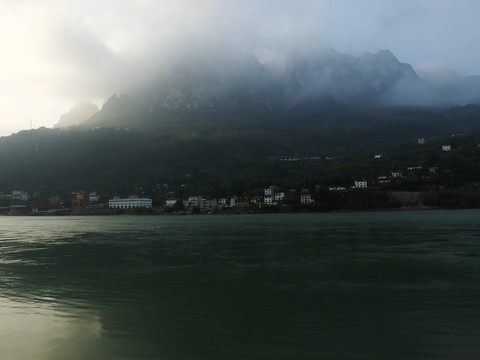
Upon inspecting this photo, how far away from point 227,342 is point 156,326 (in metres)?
2.05

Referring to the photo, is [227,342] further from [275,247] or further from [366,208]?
[366,208]

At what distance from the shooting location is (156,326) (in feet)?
31.1

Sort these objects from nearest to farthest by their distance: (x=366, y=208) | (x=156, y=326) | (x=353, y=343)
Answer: (x=353, y=343) → (x=156, y=326) → (x=366, y=208)

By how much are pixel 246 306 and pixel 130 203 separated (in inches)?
4150

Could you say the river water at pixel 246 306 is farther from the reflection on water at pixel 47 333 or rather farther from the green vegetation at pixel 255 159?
the green vegetation at pixel 255 159

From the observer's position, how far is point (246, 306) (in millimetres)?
11344

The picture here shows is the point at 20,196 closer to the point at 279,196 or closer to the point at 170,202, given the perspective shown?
the point at 170,202

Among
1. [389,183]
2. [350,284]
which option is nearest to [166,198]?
[389,183]

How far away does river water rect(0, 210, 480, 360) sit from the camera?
7.97 m

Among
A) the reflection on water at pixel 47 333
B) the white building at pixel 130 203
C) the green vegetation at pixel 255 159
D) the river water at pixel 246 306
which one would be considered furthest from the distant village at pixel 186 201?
the reflection on water at pixel 47 333

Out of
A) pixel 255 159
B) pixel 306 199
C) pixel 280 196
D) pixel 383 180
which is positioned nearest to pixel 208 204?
pixel 280 196

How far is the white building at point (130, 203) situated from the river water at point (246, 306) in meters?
90.5

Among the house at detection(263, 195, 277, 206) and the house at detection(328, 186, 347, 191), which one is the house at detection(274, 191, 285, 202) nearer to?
the house at detection(263, 195, 277, 206)

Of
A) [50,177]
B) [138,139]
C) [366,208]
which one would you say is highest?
[138,139]
